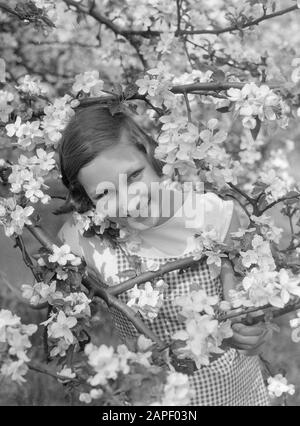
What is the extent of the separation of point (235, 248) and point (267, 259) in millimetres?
94

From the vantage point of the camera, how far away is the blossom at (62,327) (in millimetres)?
1441

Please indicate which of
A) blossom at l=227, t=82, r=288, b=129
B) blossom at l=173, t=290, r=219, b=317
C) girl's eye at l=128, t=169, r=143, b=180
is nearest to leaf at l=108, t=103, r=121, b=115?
girl's eye at l=128, t=169, r=143, b=180

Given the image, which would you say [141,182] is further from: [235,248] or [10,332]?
[10,332]

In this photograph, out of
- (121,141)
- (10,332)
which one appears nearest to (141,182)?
(121,141)

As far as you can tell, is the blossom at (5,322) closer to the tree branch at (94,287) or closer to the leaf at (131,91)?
the tree branch at (94,287)

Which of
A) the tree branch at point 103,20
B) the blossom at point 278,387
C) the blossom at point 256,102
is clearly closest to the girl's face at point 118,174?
the blossom at point 256,102

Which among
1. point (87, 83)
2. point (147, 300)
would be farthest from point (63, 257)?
point (87, 83)

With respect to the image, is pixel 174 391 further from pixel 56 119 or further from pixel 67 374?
Answer: pixel 56 119

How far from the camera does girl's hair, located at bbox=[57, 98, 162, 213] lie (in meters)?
1.68

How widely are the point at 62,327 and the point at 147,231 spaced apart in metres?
0.51

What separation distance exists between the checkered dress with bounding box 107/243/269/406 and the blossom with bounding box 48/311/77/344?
38 centimetres

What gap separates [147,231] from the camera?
6.19ft

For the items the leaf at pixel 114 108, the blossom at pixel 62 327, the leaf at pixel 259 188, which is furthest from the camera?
the leaf at pixel 259 188

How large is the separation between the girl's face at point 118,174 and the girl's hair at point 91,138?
2cm
